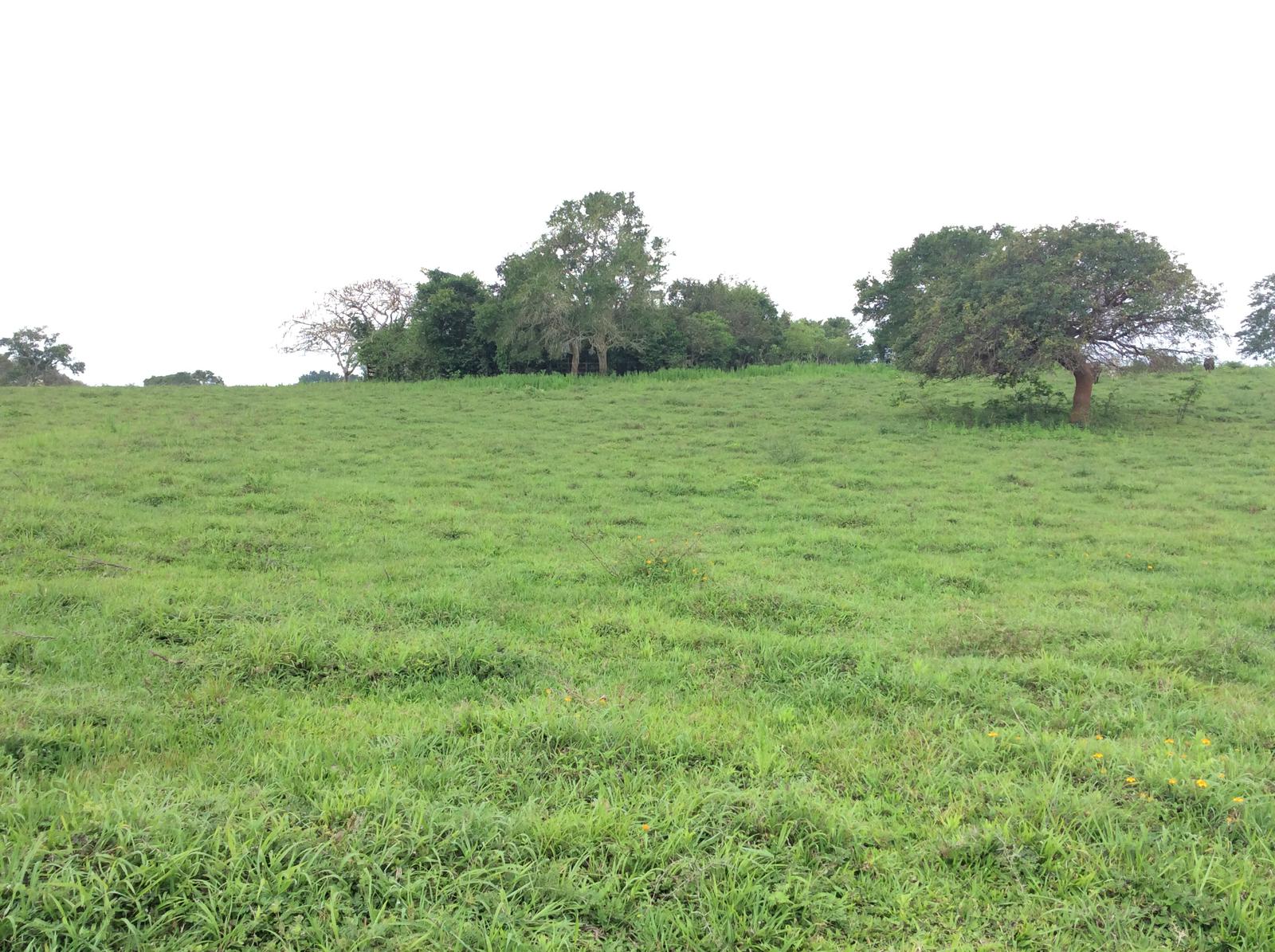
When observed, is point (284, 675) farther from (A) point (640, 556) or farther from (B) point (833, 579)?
(B) point (833, 579)

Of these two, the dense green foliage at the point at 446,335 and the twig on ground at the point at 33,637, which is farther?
the dense green foliage at the point at 446,335

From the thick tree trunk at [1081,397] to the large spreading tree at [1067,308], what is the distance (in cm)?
2

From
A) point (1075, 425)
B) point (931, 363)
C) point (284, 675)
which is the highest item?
point (931, 363)

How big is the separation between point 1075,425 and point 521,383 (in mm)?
21069

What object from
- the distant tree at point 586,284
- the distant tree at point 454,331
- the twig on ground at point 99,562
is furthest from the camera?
the distant tree at point 454,331

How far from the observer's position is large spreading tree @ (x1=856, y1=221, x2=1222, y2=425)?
16562 mm

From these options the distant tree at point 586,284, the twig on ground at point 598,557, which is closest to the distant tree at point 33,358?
the distant tree at point 586,284

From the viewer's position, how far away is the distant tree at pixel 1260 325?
2402 inches

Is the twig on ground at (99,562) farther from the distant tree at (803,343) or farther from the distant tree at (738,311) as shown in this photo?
the distant tree at (803,343)

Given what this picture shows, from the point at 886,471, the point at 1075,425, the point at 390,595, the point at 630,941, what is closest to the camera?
the point at 630,941

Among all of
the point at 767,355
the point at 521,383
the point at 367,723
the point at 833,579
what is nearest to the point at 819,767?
the point at 367,723

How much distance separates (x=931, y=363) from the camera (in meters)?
18.7

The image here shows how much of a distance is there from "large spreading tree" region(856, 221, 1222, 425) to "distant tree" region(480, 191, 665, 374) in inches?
726

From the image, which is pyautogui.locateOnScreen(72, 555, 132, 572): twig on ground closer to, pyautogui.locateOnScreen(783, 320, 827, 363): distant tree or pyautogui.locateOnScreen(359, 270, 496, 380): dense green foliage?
pyautogui.locateOnScreen(359, 270, 496, 380): dense green foliage
